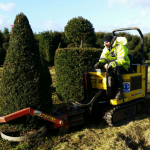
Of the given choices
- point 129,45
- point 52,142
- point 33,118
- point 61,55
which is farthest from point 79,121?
point 129,45

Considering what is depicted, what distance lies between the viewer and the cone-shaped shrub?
4270 mm

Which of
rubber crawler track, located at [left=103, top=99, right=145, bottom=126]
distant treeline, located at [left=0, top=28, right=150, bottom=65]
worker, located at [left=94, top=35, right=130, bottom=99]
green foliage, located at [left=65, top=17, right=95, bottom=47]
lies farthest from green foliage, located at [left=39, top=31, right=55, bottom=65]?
rubber crawler track, located at [left=103, top=99, right=145, bottom=126]

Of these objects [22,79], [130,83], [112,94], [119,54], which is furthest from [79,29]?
[22,79]

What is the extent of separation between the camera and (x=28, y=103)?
4289mm

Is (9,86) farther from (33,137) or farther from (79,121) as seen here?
(79,121)

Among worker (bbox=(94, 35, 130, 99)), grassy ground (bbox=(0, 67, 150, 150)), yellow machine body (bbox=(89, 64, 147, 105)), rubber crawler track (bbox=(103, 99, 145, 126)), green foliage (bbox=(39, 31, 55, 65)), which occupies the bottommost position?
grassy ground (bbox=(0, 67, 150, 150))

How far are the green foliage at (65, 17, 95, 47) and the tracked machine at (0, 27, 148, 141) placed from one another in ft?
26.0

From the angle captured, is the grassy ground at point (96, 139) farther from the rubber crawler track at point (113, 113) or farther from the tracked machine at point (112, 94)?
the tracked machine at point (112, 94)

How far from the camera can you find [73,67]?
276 inches

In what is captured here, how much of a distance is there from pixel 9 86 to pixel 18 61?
24.3 inches

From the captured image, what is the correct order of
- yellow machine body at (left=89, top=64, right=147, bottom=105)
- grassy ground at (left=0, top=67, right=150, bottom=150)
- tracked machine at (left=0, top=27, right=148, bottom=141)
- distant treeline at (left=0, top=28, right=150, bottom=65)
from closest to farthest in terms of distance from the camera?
1. grassy ground at (left=0, top=67, right=150, bottom=150)
2. tracked machine at (left=0, top=27, right=148, bottom=141)
3. yellow machine body at (left=89, top=64, right=147, bottom=105)
4. distant treeline at (left=0, top=28, right=150, bottom=65)

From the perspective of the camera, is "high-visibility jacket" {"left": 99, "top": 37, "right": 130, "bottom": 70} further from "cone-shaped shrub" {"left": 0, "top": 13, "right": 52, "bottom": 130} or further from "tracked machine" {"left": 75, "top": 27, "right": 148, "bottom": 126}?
"cone-shaped shrub" {"left": 0, "top": 13, "right": 52, "bottom": 130}

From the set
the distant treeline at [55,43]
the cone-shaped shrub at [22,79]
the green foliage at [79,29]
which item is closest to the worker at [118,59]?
the cone-shaped shrub at [22,79]

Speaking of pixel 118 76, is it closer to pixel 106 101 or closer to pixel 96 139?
pixel 106 101
